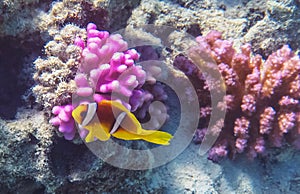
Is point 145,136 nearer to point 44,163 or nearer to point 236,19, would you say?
point 44,163

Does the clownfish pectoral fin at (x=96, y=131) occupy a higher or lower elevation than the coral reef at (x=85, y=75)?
lower

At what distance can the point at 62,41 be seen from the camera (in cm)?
257

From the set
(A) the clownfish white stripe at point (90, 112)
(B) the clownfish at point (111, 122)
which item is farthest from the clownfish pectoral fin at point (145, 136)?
(A) the clownfish white stripe at point (90, 112)

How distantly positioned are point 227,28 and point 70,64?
6.09ft

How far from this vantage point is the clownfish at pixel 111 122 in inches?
82.4

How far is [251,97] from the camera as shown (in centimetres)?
290

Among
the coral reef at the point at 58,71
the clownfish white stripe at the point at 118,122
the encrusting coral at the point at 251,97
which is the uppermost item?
the coral reef at the point at 58,71

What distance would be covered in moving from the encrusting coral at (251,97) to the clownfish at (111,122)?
1068 millimetres

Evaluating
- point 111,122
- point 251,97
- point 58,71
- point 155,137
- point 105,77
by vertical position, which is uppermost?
point 58,71

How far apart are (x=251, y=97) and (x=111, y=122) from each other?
58.2 inches

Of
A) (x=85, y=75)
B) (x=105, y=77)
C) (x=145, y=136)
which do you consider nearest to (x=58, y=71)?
(x=85, y=75)

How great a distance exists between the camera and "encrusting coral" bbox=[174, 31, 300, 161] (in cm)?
291

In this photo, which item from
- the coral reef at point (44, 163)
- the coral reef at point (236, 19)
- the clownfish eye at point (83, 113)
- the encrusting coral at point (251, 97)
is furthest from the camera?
the coral reef at point (236, 19)

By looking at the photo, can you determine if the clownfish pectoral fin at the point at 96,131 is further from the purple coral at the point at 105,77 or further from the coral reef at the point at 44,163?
the coral reef at the point at 44,163
